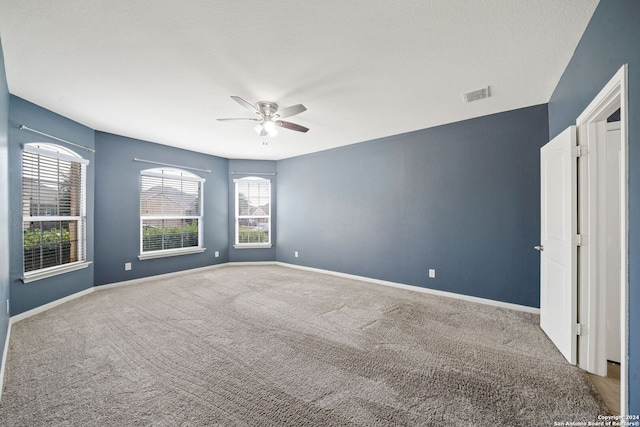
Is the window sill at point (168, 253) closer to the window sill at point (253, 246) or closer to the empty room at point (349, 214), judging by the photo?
the empty room at point (349, 214)

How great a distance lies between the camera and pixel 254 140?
468cm

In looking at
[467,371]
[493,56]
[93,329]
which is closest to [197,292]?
[93,329]

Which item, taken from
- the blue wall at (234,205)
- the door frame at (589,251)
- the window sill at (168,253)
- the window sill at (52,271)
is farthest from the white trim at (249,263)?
the door frame at (589,251)

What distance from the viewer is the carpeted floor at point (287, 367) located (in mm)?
1606

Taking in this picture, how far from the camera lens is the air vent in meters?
2.81

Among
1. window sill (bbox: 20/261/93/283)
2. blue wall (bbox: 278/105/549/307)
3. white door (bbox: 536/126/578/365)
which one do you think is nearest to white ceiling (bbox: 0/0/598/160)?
blue wall (bbox: 278/105/549/307)

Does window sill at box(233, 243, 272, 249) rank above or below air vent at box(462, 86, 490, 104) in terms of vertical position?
below

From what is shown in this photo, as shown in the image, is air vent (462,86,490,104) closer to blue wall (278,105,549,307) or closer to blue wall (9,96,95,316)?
blue wall (278,105,549,307)

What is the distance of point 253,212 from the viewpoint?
634 cm

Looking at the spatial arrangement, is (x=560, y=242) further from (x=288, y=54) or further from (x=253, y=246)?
(x=253, y=246)

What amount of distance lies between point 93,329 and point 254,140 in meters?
3.47

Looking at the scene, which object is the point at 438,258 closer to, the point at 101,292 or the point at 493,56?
the point at 493,56

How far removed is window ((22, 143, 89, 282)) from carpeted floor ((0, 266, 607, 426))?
0.70 metres

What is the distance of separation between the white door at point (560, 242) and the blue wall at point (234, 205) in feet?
16.7
